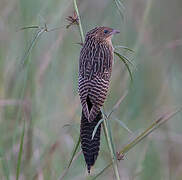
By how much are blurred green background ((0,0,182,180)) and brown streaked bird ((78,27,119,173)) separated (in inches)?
23.2

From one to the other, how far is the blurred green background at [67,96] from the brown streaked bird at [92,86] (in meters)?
0.59

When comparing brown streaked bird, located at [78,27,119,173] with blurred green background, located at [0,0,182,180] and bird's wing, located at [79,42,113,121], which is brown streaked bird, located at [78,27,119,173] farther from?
blurred green background, located at [0,0,182,180]

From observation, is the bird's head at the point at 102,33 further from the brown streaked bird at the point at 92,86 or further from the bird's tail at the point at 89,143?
the bird's tail at the point at 89,143

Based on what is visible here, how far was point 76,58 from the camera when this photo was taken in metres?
5.66

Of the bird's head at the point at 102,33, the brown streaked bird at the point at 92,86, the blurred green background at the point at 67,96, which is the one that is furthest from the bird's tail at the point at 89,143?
the blurred green background at the point at 67,96

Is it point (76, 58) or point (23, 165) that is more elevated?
point (76, 58)

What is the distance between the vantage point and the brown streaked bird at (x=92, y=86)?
2971mm

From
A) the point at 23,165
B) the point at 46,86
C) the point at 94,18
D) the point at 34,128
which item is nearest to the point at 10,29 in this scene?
the point at 46,86

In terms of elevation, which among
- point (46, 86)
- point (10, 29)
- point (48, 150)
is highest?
point (10, 29)

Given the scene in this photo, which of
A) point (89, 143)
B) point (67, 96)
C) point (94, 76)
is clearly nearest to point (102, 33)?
point (94, 76)

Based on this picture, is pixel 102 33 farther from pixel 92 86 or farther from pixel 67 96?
pixel 67 96

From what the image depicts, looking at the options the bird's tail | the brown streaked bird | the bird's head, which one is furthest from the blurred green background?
the bird's tail

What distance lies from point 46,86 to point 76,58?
897 mm

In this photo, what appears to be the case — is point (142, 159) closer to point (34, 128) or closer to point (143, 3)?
point (34, 128)
